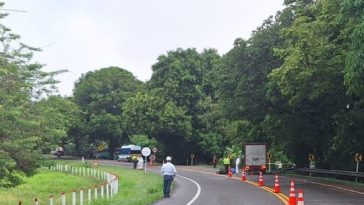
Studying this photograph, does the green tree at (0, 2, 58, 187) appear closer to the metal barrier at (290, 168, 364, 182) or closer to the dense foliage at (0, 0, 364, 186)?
the dense foliage at (0, 0, 364, 186)

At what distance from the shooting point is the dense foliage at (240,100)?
24.6 metres

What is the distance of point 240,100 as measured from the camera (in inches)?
1767

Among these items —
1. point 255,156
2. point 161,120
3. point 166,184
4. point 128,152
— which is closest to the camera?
point 166,184

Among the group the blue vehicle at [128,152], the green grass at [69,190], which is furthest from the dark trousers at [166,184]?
the blue vehicle at [128,152]

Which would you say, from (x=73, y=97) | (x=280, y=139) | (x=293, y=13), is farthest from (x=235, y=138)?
(x=73, y=97)

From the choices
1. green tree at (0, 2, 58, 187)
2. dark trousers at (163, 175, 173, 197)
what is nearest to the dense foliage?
green tree at (0, 2, 58, 187)

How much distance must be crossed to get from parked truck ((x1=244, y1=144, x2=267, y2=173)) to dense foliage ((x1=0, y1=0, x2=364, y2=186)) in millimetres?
2106

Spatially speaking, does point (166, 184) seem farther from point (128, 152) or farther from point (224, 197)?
point (128, 152)

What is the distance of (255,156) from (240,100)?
6.32 metres

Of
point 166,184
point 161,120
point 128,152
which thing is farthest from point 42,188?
point 128,152

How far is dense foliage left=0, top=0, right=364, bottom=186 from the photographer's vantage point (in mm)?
24594

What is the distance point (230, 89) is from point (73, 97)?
5661 centimetres

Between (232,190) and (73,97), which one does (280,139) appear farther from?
(73,97)

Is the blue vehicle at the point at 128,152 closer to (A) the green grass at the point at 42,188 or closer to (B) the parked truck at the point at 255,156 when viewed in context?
(A) the green grass at the point at 42,188
